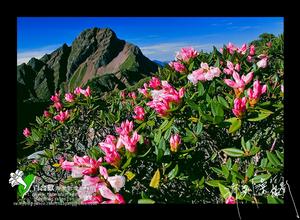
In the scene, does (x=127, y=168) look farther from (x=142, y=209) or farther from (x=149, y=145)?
(x=142, y=209)

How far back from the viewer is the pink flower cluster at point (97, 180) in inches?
65.6

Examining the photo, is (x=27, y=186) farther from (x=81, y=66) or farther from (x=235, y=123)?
(x=235, y=123)

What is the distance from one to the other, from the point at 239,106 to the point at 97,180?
60cm

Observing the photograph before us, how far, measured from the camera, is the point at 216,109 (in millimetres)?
1809

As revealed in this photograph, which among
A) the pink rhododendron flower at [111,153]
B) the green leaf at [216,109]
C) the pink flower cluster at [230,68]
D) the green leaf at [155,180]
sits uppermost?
the pink flower cluster at [230,68]

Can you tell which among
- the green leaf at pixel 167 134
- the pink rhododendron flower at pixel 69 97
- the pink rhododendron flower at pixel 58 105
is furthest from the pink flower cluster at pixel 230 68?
the pink rhododendron flower at pixel 58 105

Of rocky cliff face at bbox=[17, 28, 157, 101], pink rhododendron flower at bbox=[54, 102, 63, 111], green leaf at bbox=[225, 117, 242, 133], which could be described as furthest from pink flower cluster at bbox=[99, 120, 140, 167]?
pink rhododendron flower at bbox=[54, 102, 63, 111]

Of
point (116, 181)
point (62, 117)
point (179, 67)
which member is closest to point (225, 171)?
point (116, 181)

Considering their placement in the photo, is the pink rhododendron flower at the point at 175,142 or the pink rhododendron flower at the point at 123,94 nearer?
the pink rhododendron flower at the point at 175,142

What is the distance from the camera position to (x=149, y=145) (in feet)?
5.89

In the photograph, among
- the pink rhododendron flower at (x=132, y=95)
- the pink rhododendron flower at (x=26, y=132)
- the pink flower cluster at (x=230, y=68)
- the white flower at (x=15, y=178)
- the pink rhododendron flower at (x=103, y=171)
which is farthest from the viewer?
the pink rhododendron flower at (x=132, y=95)

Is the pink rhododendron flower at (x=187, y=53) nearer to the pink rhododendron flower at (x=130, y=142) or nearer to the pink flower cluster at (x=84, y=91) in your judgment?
the pink flower cluster at (x=84, y=91)

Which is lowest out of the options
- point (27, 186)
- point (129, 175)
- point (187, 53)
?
point (27, 186)
